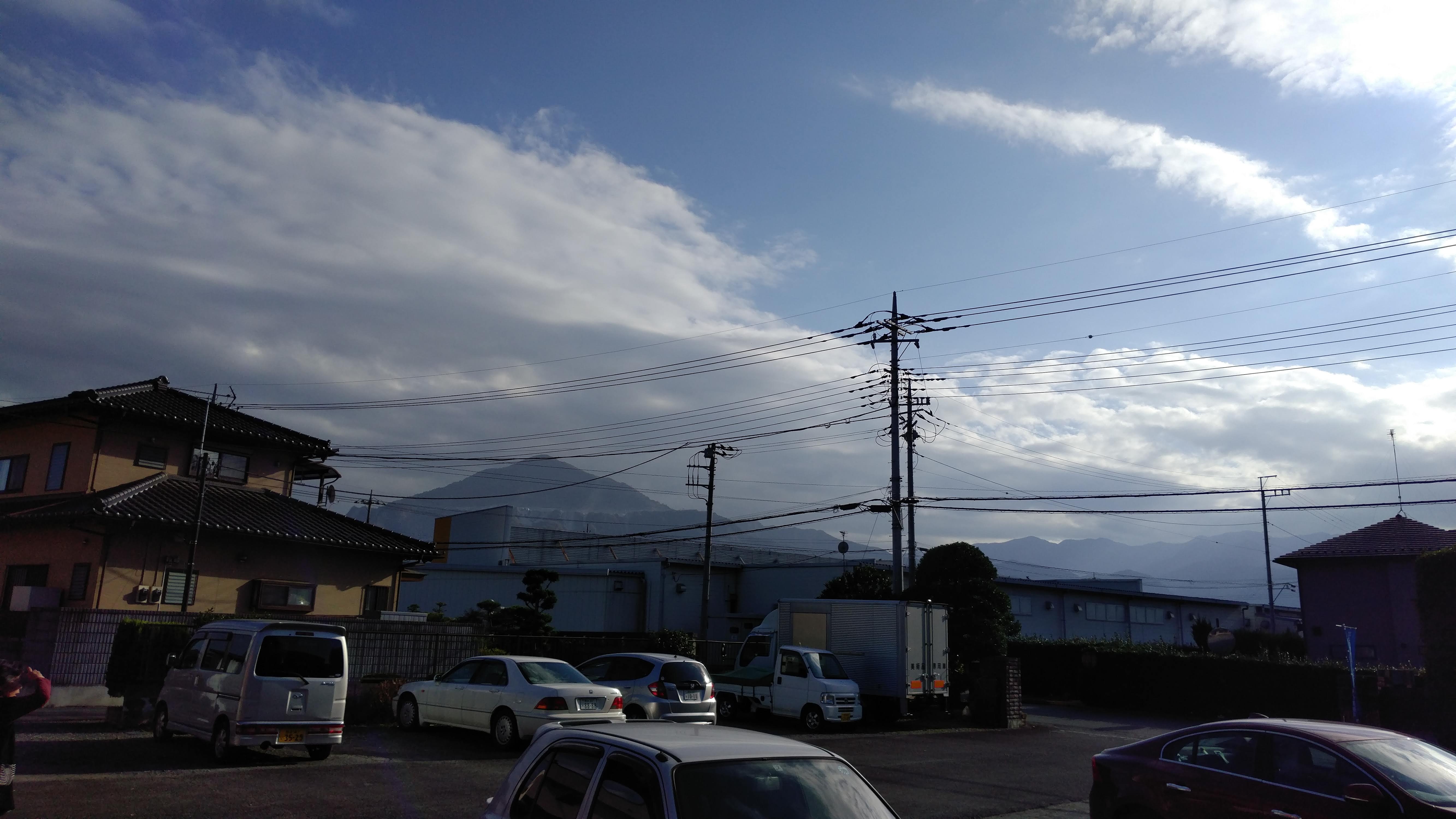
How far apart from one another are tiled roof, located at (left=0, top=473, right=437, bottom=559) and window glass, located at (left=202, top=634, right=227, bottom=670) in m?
11.9

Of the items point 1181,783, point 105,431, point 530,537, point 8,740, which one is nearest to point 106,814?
point 8,740

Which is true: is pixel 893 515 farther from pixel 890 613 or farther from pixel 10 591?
pixel 10 591

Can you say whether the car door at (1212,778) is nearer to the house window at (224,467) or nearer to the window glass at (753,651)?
the window glass at (753,651)

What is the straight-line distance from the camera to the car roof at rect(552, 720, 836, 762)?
16.3ft

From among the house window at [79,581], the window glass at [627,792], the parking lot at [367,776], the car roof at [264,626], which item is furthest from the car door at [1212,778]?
the house window at [79,581]

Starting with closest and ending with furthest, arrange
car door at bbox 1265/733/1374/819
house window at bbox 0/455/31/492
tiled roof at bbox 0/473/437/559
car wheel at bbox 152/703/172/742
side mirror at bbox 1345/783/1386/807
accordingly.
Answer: side mirror at bbox 1345/783/1386/807 < car door at bbox 1265/733/1374/819 < car wheel at bbox 152/703/172/742 < tiled roof at bbox 0/473/437/559 < house window at bbox 0/455/31/492

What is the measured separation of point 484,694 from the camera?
16.1 meters

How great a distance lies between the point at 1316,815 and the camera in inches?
282

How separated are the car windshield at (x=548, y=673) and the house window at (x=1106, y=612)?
46564 mm

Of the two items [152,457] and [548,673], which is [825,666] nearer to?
[548,673]

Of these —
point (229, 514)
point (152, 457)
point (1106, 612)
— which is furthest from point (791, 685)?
point (1106, 612)

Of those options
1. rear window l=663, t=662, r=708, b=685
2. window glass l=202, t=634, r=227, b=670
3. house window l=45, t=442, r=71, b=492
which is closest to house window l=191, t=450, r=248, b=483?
house window l=45, t=442, r=71, b=492

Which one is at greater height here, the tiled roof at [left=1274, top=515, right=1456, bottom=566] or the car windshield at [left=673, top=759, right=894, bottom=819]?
the tiled roof at [left=1274, top=515, right=1456, bottom=566]

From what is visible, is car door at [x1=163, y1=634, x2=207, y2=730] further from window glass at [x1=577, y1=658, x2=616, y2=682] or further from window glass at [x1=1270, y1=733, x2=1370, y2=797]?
window glass at [x1=1270, y1=733, x2=1370, y2=797]
